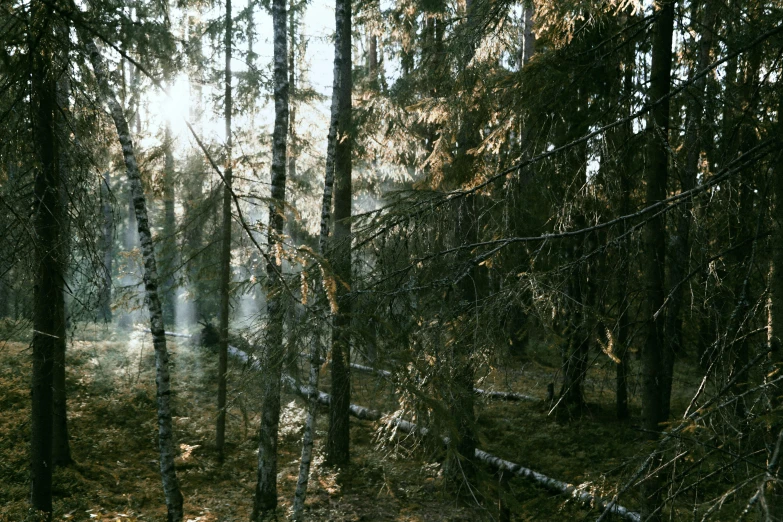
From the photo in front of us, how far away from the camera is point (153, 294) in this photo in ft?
20.6

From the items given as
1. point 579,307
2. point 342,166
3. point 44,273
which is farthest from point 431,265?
point 342,166

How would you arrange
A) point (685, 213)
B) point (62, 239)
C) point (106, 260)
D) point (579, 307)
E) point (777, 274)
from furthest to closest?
point (106, 260), point (62, 239), point (579, 307), point (685, 213), point (777, 274)

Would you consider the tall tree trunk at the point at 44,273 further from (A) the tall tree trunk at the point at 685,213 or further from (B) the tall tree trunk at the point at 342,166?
(A) the tall tree trunk at the point at 685,213

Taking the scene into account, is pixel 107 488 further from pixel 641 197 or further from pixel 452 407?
pixel 641 197

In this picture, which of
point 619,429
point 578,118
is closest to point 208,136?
point 578,118

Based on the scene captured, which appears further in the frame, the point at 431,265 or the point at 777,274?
the point at 431,265

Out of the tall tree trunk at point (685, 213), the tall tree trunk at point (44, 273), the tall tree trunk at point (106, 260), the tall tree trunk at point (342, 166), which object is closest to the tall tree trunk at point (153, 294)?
the tall tree trunk at point (106, 260)

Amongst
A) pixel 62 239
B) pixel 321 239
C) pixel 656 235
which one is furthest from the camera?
pixel 321 239

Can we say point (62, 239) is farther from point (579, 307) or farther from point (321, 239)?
point (579, 307)

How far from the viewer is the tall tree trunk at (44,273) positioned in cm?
559

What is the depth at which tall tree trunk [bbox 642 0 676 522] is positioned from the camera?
4.52 meters

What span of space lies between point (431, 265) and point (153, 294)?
3887 millimetres

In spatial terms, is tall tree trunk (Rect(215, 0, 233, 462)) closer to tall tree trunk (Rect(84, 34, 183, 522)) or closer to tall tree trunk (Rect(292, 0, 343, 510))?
tall tree trunk (Rect(292, 0, 343, 510))

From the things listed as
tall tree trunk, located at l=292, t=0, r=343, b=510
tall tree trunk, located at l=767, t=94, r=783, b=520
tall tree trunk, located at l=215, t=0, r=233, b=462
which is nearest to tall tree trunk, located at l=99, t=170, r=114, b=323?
tall tree trunk, located at l=215, t=0, r=233, b=462
